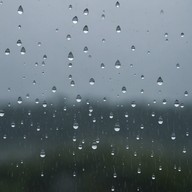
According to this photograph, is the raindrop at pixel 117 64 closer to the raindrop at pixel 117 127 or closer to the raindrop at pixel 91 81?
the raindrop at pixel 91 81

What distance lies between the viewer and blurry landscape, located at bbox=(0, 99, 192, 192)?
155 cm

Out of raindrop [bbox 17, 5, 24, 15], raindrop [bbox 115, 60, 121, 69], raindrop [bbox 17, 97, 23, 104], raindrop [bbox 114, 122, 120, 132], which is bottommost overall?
raindrop [bbox 114, 122, 120, 132]

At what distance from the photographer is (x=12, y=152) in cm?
153

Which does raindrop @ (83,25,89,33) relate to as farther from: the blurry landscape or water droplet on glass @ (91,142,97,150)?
water droplet on glass @ (91,142,97,150)

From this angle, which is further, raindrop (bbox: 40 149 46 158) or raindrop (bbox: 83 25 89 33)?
raindrop (bbox: 83 25 89 33)

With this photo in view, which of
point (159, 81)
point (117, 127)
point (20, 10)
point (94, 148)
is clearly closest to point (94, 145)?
point (94, 148)

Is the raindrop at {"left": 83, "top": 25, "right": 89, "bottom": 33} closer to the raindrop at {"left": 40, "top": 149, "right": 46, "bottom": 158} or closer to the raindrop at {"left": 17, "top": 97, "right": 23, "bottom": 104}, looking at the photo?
the raindrop at {"left": 17, "top": 97, "right": 23, "bottom": 104}

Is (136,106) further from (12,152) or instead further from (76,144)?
(12,152)

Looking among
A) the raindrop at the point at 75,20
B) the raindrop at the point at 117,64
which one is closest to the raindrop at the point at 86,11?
the raindrop at the point at 75,20

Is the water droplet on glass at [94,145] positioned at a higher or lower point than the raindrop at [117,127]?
lower

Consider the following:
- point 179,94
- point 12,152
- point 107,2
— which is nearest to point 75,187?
point 12,152

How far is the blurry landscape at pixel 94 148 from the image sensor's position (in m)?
1.55

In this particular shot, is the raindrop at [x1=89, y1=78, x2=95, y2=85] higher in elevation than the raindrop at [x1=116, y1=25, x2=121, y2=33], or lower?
lower

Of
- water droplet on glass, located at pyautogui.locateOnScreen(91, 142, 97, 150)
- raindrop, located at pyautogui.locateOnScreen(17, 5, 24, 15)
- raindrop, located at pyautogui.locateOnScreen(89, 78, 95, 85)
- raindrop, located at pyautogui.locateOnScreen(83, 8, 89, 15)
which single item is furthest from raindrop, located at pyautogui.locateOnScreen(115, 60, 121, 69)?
raindrop, located at pyautogui.locateOnScreen(17, 5, 24, 15)
